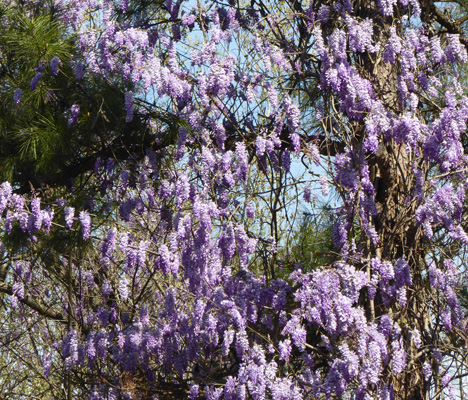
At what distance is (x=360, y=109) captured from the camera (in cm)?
441

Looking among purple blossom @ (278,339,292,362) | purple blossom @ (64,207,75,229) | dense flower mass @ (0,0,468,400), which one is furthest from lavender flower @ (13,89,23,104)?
purple blossom @ (278,339,292,362)

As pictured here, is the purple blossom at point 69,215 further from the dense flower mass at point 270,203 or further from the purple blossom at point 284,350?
the purple blossom at point 284,350

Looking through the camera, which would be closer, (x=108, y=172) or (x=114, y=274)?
(x=108, y=172)

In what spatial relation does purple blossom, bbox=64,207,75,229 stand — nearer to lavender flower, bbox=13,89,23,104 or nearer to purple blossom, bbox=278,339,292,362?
lavender flower, bbox=13,89,23,104

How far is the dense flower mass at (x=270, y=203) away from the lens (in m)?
4.02

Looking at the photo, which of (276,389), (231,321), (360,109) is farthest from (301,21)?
(276,389)

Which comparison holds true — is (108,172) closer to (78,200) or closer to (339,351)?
(78,200)

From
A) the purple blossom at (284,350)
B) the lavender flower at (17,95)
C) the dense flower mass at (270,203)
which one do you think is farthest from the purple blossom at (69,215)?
the purple blossom at (284,350)

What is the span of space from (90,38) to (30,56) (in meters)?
0.60

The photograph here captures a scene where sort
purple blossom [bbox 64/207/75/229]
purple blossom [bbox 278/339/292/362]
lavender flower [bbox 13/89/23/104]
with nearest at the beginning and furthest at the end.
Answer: purple blossom [bbox 278/339/292/362], purple blossom [bbox 64/207/75/229], lavender flower [bbox 13/89/23/104]

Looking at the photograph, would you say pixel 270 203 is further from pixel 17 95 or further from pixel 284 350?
pixel 17 95

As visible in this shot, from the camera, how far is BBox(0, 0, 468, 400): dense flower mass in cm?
402

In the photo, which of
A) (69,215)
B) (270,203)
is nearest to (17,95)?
(69,215)

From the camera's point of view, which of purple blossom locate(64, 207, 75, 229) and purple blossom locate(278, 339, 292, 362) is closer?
purple blossom locate(278, 339, 292, 362)
